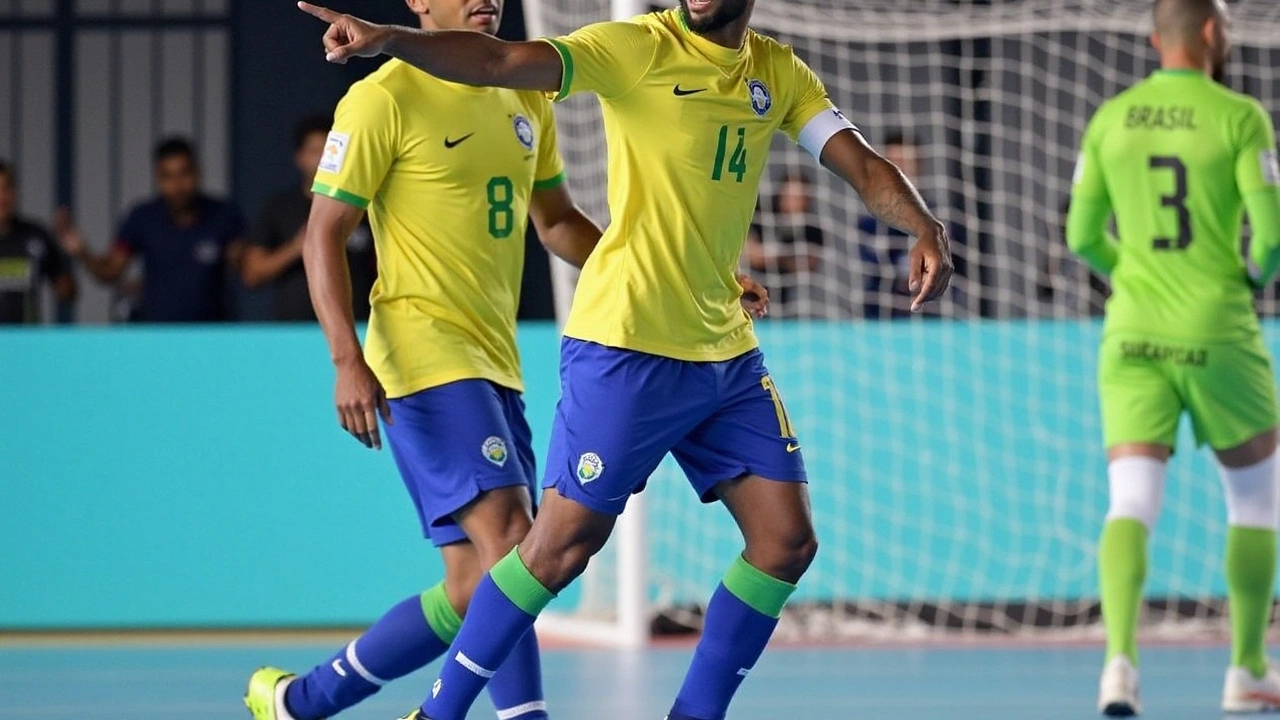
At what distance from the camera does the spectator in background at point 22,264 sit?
9.14 m

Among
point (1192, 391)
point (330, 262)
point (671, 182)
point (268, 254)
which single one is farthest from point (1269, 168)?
point (268, 254)

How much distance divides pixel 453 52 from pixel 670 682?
3.29 meters

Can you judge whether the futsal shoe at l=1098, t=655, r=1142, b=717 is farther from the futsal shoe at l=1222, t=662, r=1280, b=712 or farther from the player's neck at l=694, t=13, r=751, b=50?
the player's neck at l=694, t=13, r=751, b=50

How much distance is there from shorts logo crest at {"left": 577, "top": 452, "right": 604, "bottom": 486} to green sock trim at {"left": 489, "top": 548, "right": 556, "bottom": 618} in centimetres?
22

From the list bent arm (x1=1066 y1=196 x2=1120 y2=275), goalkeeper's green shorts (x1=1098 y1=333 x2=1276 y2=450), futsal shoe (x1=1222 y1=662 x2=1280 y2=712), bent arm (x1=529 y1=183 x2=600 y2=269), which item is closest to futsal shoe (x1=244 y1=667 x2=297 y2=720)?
bent arm (x1=529 y1=183 x2=600 y2=269)

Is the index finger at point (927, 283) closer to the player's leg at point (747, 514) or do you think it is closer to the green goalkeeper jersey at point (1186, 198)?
the player's leg at point (747, 514)

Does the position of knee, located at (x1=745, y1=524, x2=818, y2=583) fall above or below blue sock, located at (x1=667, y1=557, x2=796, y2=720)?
above

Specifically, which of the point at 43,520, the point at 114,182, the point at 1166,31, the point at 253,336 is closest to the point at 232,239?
the point at 253,336

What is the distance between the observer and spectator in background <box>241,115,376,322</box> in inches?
336

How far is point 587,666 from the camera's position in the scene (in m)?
6.95

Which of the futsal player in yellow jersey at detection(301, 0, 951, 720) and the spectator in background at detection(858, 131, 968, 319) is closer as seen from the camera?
the futsal player in yellow jersey at detection(301, 0, 951, 720)

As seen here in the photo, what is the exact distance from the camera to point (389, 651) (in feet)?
14.9

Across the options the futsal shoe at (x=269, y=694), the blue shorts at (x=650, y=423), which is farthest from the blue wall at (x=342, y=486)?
the blue shorts at (x=650, y=423)

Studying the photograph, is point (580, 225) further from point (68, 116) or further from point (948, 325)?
point (68, 116)
